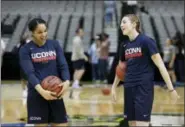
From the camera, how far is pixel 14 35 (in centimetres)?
2189

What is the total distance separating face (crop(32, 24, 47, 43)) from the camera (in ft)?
20.8

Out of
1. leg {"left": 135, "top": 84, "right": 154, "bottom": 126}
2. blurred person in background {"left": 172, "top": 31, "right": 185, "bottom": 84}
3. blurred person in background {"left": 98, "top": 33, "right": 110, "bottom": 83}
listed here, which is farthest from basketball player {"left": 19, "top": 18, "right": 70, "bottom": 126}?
blurred person in background {"left": 172, "top": 31, "right": 185, "bottom": 84}

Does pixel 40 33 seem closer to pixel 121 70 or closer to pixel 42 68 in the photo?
pixel 42 68

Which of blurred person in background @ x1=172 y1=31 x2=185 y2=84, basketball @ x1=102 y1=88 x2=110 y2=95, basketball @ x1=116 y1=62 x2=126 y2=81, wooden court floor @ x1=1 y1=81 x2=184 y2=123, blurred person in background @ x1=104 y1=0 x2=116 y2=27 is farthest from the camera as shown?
blurred person in background @ x1=104 y1=0 x2=116 y2=27

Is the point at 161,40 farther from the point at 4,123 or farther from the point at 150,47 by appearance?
the point at 150,47

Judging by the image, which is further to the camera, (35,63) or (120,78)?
(120,78)

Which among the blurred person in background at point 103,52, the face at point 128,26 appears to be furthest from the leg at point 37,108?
the blurred person in background at point 103,52

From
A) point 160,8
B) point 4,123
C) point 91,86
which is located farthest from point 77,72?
point 160,8

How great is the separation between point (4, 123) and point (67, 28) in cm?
1307

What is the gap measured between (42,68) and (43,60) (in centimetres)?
11

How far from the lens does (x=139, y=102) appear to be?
21.6 feet

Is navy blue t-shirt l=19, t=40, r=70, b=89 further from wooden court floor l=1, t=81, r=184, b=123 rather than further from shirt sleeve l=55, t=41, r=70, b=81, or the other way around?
wooden court floor l=1, t=81, r=184, b=123

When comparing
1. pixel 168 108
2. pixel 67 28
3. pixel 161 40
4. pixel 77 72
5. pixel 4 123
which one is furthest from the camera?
pixel 67 28

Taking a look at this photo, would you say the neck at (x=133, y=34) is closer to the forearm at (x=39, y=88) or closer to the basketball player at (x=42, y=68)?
the basketball player at (x=42, y=68)
